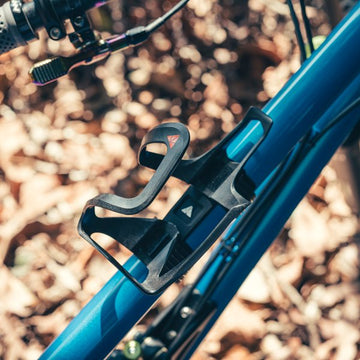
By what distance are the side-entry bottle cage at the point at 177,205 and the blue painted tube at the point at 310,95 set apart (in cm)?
3

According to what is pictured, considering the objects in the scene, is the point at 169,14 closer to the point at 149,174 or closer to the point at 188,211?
the point at 188,211

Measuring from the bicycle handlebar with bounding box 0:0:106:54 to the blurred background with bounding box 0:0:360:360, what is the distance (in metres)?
0.99

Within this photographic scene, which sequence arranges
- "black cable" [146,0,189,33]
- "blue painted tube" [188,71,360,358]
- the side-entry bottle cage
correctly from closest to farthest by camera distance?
the side-entry bottle cage < "black cable" [146,0,189,33] < "blue painted tube" [188,71,360,358]

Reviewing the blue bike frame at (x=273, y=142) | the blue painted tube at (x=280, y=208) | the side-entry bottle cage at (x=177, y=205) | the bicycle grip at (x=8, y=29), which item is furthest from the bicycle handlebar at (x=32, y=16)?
the blue painted tube at (x=280, y=208)

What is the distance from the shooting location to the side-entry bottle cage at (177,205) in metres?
0.58

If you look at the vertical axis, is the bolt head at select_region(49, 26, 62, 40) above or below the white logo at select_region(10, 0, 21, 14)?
below

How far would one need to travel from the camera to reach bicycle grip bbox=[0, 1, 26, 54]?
59cm

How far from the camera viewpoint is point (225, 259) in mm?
833

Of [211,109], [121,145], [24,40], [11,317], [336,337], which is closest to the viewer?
[24,40]

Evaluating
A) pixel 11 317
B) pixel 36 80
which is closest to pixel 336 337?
pixel 11 317

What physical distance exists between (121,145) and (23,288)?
68cm

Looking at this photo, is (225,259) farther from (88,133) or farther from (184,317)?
(88,133)

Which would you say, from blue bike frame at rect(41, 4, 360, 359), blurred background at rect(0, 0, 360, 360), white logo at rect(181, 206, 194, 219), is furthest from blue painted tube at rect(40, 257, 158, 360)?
blurred background at rect(0, 0, 360, 360)

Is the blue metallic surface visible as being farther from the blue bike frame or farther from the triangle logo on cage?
the triangle logo on cage
